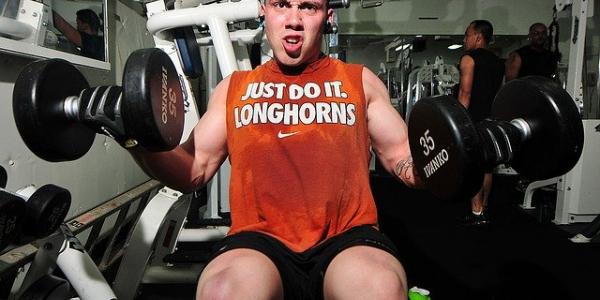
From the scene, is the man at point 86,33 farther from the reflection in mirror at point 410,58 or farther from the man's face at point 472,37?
the reflection in mirror at point 410,58

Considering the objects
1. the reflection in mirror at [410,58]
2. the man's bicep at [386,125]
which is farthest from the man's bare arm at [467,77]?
the man's bicep at [386,125]

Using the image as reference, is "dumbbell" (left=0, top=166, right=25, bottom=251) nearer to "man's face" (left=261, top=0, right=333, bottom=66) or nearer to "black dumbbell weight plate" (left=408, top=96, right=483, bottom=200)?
"man's face" (left=261, top=0, right=333, bottom=66)

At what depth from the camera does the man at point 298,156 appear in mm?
1050

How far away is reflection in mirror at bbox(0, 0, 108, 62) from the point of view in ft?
4.74

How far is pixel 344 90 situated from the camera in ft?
3.99

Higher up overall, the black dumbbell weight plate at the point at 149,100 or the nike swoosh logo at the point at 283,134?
the black dumbbell weight plate at the point at 149,100

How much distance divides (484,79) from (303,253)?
2672mm

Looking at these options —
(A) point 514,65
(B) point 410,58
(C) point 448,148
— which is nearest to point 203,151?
(C) point 448,148

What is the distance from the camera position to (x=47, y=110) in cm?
86

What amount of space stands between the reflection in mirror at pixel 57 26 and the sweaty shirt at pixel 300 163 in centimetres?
82

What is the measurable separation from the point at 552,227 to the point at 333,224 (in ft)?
9.45

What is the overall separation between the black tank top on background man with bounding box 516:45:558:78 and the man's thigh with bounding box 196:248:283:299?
3.61 metres

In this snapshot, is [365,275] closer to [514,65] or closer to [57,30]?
[57,30]

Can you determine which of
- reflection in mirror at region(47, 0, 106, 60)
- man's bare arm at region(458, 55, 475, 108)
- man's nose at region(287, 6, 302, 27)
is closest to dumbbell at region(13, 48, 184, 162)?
man's nose at region(287, 6, 302, 27)
